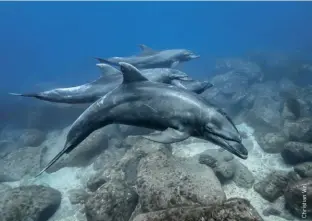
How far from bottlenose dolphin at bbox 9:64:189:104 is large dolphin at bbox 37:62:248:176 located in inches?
61.6

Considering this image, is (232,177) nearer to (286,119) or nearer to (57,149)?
(286,119)

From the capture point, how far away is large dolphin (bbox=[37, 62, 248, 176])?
19.8ft

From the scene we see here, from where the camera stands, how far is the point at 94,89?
8484 millimetres

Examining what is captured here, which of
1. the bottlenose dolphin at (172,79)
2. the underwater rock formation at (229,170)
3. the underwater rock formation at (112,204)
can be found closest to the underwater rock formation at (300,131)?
the underwater rock formation at (229,170)

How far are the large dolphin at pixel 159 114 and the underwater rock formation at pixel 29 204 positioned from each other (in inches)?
74.8

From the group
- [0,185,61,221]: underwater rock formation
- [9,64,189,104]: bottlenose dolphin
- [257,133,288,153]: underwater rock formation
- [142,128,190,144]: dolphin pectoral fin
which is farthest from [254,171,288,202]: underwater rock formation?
[0,185,61,221]: underwater rock formation

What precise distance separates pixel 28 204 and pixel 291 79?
22296 mm

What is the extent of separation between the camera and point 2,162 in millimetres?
11617

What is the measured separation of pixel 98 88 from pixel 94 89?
139 millimetres

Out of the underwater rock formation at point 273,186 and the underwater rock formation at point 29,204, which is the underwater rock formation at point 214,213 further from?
the underwater rock formation at point 29,204

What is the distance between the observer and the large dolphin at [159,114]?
603 cm

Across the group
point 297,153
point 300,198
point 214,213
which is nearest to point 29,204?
point 214,213

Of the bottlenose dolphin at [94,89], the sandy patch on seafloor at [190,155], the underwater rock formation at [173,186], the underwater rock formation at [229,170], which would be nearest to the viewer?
the underwater rock formation at [173,186]

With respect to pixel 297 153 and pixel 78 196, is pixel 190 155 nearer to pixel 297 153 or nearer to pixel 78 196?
pixel 297 153
